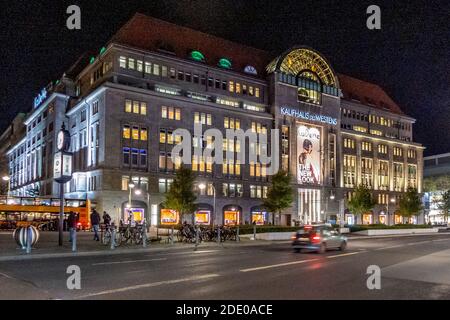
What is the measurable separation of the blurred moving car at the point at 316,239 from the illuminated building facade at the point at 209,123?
37654 millimetres

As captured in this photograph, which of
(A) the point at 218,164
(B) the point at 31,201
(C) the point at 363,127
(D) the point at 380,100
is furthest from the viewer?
(D) the point at 380,100

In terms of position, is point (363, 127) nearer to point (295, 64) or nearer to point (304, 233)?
point (295, 64)

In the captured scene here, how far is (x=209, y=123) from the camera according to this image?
70.5 m

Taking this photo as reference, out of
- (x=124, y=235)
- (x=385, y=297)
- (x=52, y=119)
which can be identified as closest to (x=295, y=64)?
(x=52, y=119)

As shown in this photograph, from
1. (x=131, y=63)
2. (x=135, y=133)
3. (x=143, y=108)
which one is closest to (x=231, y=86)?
(x=143, y=108)

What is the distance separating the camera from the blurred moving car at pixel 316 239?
2416 centimetres

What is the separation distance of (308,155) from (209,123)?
867 inches

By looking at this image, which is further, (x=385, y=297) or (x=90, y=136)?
(x=90, y=136)

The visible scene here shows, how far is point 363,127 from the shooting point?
316 feet

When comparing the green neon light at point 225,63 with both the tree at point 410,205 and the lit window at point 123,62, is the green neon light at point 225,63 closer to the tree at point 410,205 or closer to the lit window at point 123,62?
the lit window at point 123,62

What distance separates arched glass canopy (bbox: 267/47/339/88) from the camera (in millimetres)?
79250

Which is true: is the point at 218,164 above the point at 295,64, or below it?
below

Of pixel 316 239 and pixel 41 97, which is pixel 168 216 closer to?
pixel 41 97
